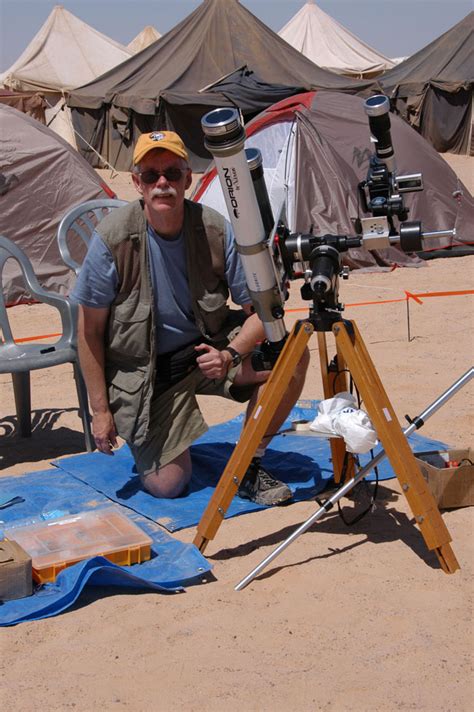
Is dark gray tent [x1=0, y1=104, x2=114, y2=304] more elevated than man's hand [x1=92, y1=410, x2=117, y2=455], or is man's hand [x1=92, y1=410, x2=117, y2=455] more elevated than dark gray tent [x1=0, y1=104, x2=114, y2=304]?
dark gray tent [x1=0, y1=104, x2=114, y2=304]

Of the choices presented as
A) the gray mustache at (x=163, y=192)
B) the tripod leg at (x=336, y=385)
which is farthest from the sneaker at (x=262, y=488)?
the gray mustache at (x=163, y=192)

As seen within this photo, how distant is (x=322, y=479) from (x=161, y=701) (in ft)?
5.98

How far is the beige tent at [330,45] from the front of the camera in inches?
1189

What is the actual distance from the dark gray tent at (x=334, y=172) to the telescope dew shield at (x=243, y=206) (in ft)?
19.4

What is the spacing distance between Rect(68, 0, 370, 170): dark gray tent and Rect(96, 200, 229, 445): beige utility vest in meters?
14.6

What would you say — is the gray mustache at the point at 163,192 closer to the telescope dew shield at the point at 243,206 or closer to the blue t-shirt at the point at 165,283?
the blue t-shirt at the point at 165,283

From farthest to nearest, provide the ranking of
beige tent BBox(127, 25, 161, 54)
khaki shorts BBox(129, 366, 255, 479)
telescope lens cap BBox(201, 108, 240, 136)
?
beige tent BBox(127, 25, 161, 54) < khaki shorts BBox(129, 366, 255, 479) < telescope lens cap BBox(201, 108, 240, 136)

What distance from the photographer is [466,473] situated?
12.5 feet

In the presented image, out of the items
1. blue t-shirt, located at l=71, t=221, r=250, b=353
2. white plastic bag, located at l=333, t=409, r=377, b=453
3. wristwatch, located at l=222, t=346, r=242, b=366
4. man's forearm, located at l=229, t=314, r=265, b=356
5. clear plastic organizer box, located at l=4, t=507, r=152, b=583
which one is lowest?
clear plastic organizer box, located at l=4, t=507, r=152, b=583

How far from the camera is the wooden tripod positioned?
10.7ft

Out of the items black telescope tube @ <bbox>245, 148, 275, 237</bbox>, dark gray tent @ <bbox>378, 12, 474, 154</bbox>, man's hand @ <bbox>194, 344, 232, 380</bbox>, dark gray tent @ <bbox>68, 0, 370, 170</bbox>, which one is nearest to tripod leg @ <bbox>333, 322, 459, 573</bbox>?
black telescope tube @ <bbox>245, 148, 275, 237</bbox>

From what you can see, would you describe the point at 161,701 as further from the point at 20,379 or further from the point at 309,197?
the point at 309,197

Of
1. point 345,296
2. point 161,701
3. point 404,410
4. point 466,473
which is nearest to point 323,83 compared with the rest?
point 345,296

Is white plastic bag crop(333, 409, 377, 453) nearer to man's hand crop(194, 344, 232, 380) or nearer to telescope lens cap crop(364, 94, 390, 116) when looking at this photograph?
man's hand crop(194, 344, 232, 380)
